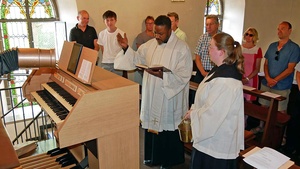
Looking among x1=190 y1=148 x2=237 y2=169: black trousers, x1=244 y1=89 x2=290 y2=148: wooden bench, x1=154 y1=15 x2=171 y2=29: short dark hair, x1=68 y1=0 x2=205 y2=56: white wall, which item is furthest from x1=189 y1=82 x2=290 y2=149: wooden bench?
x1=68 y1=0 x2=205 y2=56: white wall

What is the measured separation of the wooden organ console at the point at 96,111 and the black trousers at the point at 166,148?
587 mm

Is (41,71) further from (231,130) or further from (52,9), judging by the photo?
(52,9)

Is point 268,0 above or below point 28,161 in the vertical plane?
above

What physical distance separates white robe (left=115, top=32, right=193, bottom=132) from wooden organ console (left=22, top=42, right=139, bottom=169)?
0.50 meters

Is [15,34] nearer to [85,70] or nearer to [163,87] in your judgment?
[85,70]

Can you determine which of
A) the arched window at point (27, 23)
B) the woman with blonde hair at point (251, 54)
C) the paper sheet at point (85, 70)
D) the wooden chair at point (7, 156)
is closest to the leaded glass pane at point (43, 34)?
the arched window at point (27, 23)

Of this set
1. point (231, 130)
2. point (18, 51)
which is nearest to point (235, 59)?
point (231, 130)

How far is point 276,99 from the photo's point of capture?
2.82 m

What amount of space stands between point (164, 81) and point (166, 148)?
29.9 inches

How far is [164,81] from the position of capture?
2.60 m

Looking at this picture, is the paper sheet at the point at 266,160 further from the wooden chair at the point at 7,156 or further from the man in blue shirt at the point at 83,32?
the man in blue shirt at the point at 83,32

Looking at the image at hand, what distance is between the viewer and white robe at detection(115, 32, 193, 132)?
2.64 m

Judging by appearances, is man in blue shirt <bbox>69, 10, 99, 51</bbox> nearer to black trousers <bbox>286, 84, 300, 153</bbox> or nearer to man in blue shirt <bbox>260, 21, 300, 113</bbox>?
man in blue shirt <bbox>260, 21, 300, 113</bbox>

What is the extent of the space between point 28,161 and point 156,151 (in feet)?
4.44
